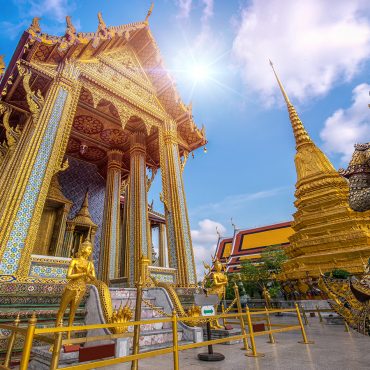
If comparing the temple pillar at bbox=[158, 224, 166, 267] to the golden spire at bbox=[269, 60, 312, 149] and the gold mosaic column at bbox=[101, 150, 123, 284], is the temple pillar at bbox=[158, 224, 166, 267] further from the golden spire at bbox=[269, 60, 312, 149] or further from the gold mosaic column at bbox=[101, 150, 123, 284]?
the golden spire at bbox=[269, 60, 312, 149]

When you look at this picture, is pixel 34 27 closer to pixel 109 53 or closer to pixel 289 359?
pixel 109 53

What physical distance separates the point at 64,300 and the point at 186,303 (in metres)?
4.03

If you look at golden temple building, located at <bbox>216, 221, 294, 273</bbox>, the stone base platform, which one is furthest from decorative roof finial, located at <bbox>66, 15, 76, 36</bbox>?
golden temple building, located at <bbox>216, 221, 294, 273</bbox>

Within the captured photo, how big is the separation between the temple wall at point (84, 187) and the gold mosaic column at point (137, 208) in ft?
8.32

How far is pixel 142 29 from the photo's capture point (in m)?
9.70

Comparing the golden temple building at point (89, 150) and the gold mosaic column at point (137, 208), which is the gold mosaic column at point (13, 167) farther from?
the gold mosaic column at point (137, 208)

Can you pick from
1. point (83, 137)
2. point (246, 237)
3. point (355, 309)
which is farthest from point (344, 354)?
point (246, 237)

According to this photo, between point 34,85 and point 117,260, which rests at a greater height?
point 34,85

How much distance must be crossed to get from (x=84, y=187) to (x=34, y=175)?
6.54 m

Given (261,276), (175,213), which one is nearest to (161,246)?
(261,276)

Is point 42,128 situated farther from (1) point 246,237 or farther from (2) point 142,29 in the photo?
(1) point 246,237

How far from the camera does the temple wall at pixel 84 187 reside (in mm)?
10686

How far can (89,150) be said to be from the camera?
441 inches

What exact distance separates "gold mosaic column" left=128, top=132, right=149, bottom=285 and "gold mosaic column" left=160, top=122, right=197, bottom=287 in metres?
1.16
